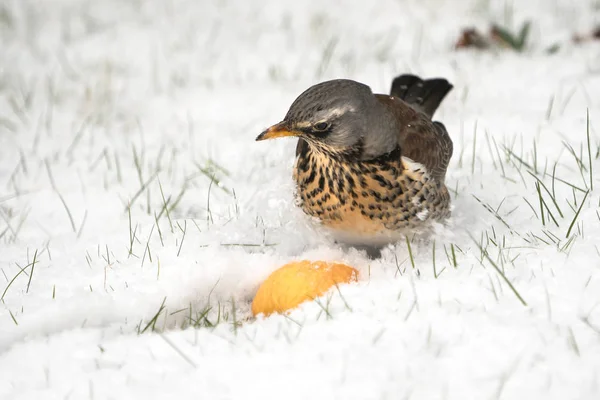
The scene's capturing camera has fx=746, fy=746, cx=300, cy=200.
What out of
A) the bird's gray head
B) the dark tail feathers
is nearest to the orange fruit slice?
the bird's gray head

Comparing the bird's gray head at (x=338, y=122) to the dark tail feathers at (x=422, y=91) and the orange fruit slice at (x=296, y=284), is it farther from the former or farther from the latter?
the dark tail feathers at (x=422, y=91)

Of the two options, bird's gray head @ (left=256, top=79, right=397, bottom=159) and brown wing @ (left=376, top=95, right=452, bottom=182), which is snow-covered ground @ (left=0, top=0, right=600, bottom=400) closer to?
brown wing @ (left=376, top=95, right=452, bottom=182)

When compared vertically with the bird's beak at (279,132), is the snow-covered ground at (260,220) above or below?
below

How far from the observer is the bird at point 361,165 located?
3107 millimetres

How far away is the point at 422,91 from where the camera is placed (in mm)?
4430

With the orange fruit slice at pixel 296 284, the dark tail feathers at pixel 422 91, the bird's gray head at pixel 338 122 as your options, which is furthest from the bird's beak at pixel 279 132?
the dark tail feathers at pixel 422 91

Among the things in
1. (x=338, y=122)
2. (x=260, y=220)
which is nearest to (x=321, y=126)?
(x=338, y=122)

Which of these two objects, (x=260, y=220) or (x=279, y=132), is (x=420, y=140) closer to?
(x=279, y=132)

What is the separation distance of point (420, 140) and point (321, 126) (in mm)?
617

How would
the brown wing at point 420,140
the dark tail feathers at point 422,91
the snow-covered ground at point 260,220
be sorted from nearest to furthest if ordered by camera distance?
the snow-covered ground at point 260,220 → the brown wing at point 420,140 → the dark tail feathers at point 422,91

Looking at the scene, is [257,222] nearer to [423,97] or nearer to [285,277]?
[285,277]

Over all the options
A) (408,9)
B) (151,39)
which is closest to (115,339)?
(151,39)

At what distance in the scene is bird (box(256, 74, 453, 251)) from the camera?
3107 millimetres

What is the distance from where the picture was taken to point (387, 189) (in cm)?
328
